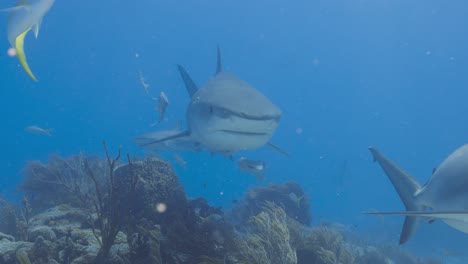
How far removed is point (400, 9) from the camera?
114 meters

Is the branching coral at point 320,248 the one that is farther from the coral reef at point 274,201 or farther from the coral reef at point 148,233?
the coral reef at point 274,201

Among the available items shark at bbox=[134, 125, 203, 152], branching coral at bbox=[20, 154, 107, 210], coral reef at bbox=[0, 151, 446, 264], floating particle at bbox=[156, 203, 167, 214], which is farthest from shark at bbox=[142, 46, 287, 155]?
shark at bbox=[134, 125, 203, 152]

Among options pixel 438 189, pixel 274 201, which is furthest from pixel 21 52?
pixel 274 201

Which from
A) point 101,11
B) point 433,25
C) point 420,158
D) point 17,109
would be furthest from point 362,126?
point 17,109

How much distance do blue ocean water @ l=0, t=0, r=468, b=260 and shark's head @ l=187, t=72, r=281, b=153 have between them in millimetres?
99610

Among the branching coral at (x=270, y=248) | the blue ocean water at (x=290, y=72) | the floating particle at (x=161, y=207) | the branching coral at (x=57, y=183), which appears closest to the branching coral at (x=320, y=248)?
the branching coral at (x=270, y=248)

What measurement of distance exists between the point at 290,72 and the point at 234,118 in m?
154

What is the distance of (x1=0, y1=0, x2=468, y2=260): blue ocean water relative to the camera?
4574 inches

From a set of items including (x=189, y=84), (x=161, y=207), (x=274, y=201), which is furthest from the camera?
(x=274, y=201)

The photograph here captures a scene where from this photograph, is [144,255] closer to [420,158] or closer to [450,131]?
[420,158]

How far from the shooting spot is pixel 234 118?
4.03 m

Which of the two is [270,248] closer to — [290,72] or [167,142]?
[167,142]

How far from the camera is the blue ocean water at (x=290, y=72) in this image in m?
116

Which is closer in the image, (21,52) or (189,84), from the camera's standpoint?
(21,52)
